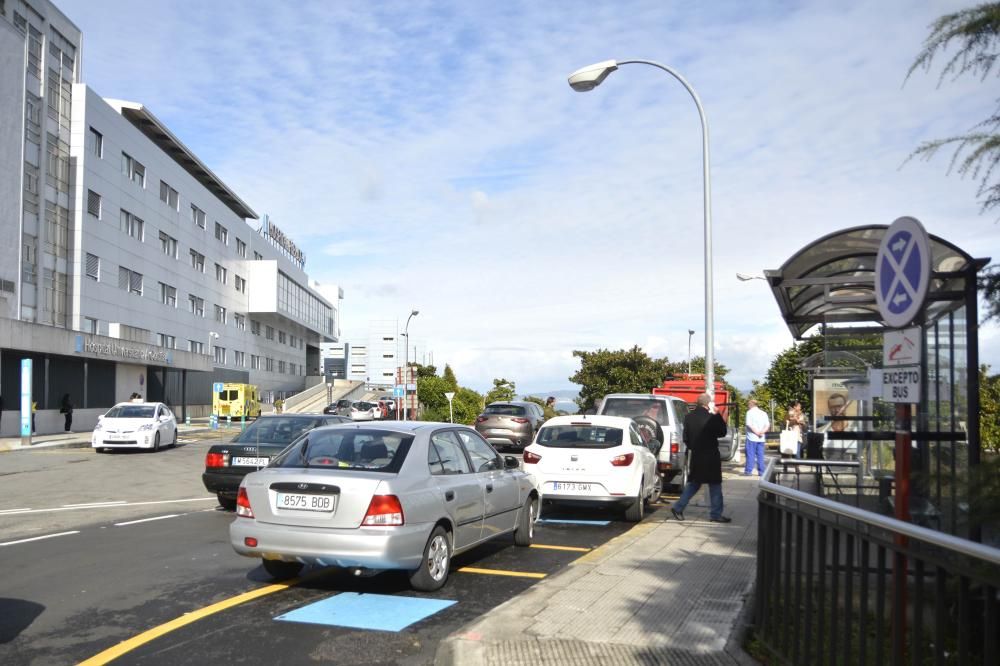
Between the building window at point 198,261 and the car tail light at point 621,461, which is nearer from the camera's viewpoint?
the car tail light at point 621,461

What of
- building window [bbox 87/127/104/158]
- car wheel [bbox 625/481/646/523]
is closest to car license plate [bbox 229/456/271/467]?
car wheel [bbox 625/481/646/523]

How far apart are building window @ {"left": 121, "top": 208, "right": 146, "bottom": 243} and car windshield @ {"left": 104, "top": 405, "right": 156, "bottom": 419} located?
2415cm

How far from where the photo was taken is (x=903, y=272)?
15.7 feet

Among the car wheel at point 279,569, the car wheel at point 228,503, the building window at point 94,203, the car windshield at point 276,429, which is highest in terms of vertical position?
the building window at point 94,203

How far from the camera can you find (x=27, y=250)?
39438 millimetres

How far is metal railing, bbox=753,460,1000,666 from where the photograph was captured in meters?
3.15

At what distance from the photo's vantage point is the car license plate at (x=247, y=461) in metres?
12.2

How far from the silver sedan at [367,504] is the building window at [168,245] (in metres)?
50.3

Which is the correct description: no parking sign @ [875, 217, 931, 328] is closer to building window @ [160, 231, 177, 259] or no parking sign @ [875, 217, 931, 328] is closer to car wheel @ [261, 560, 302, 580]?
car wheel @ [261, 560, 302, 580]

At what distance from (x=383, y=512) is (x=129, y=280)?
4709 centimetres

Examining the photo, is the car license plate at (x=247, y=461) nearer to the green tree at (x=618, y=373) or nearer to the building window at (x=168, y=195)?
the green tree at (x=618, y=373)

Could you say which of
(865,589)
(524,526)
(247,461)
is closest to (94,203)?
(247,461)

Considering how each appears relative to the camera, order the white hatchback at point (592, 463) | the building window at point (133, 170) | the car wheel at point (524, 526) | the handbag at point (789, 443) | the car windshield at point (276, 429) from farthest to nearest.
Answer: the building window at point (133, 170), the handbag at point (789, 443), the car windshield at point (276, 429), the white hatchback at point (592, 463), the car wheel at point (524, 526)

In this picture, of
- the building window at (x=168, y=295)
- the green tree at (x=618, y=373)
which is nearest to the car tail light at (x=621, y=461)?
the green tree at (x=618, y=373)
